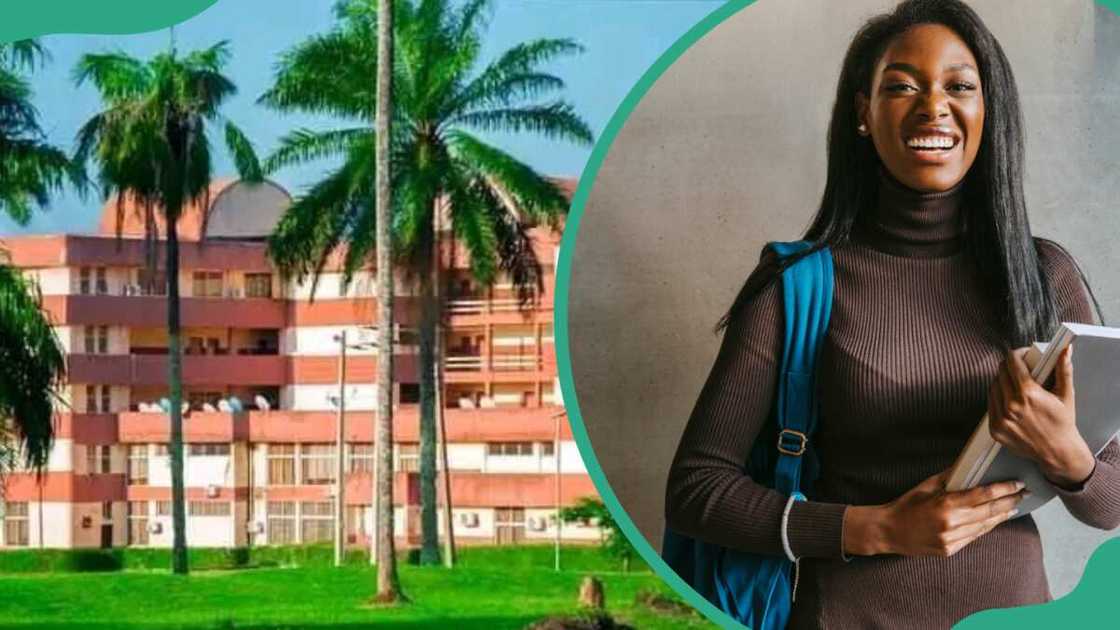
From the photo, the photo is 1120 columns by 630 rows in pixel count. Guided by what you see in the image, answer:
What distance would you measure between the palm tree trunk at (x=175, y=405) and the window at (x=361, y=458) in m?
0.83

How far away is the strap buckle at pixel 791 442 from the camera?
10453 millimetres

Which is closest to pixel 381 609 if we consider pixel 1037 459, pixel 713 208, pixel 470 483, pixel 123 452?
pixel 470 483

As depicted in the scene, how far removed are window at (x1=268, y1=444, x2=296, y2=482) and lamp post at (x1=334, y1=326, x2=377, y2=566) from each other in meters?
0.22

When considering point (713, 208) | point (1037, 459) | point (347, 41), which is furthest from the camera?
point (347, 41)

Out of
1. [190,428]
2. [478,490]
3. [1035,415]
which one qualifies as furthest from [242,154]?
[1035,415]

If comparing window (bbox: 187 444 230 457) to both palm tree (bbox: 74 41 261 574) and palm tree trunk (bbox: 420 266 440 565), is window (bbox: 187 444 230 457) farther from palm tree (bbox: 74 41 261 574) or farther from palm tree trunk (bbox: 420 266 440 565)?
palm tree trunk (bbox: 420 266 440 565)

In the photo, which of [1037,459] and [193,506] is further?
[193,506]

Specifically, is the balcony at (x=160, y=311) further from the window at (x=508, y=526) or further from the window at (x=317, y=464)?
the window at (x=508, y=526)

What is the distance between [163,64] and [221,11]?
0.46m

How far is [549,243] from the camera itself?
11859 mm

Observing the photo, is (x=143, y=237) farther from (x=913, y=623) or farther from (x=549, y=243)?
(x=913, y=623)

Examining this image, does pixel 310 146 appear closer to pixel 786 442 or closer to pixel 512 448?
pixel 512 448

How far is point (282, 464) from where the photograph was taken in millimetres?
12148

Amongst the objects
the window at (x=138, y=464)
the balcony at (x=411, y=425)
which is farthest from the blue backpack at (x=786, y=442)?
the window at (x=138, y=464)
